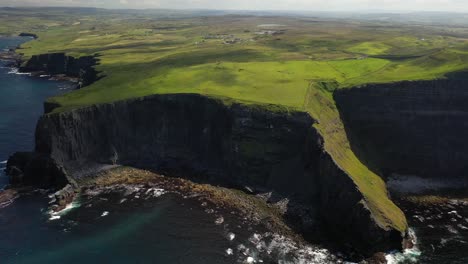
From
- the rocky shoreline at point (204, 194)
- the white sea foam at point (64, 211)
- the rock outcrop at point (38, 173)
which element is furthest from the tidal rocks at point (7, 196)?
the white sea foam at point (64, 211)

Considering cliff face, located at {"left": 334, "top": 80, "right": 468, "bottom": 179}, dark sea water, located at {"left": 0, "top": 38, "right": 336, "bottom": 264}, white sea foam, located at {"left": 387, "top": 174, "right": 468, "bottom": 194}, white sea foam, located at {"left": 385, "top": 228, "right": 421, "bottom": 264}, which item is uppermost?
cliff face, located at {"left": 334, "top": 80, "right": 468, "bottom": 179}

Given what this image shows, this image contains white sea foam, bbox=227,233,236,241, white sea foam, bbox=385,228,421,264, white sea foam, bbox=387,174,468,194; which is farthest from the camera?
white sea foam, bbox=387,174,468,194

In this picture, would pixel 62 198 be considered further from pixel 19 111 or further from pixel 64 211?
pixel 19 111

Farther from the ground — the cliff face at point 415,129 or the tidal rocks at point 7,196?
the cliff face at point 415,129

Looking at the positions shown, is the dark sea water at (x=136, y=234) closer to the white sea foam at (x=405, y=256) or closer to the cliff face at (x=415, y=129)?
the white sea foam at (x=405, y=256)

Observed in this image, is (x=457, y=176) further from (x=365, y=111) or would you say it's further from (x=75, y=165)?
(x=75, y=165)

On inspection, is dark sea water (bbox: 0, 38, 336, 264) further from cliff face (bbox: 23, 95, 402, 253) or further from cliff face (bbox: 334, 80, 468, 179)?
cliff face (bbox: 334, 80, 468, 179)

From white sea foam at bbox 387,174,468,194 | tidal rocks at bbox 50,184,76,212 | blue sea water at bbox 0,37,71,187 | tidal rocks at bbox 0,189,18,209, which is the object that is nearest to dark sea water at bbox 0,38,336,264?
tidal rocks at bbox 50,184,76,212
